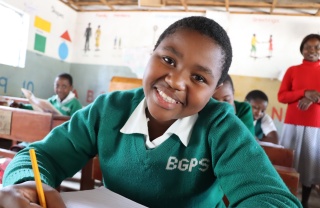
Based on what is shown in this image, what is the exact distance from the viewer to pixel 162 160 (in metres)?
0.65

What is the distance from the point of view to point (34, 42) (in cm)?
404

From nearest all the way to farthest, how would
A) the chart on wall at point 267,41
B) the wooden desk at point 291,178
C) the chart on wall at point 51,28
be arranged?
1. the wooden desk at point 291,178
2. the chart on wall at point 51,28
3. the chart on wall at point 267,41

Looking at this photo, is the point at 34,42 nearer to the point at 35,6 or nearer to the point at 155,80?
the point at 35,6

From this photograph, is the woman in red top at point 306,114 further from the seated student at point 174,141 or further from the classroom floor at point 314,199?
the seated student at point 174,141

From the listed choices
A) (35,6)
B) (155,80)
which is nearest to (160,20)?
(35,6)

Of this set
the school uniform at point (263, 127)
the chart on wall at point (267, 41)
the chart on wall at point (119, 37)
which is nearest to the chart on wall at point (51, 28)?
the chart on wall at point (119, 37)

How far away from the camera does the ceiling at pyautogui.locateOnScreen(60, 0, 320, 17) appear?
4141 millimetres

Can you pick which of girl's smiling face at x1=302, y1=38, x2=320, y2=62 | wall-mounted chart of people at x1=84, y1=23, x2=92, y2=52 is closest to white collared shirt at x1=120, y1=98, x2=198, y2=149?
girl's smiling face at x1=302, y1=38, x2=320, y2=62

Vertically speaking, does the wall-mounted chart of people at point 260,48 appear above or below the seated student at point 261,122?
above

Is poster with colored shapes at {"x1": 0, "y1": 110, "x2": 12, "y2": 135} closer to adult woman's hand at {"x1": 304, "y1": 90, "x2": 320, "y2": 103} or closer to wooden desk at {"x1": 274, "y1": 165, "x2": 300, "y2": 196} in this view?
wooden desk at {"x1": 274, "y1": 165, "x2": 300, "y2": 196}

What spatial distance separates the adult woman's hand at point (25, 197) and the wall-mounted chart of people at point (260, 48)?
4246mm

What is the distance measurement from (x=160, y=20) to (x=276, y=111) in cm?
238

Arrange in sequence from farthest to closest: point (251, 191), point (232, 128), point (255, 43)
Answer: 1. point (255, 43)
2. point (232, 128)
3. point (251, 191)

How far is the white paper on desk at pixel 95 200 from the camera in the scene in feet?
1.66
